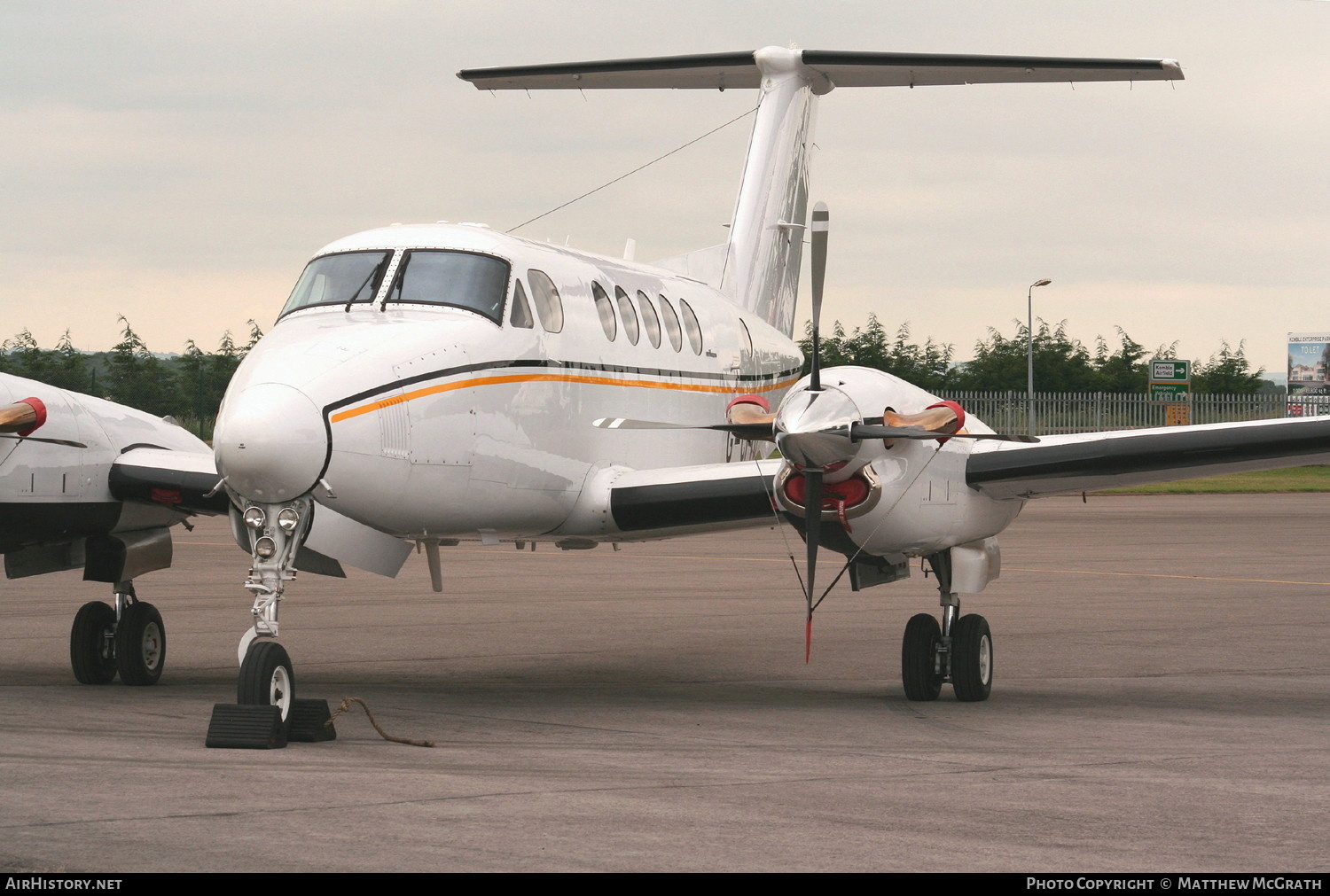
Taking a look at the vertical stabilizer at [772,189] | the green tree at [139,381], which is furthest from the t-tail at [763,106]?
the green tree at [139,381]

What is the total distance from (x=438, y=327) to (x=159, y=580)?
1304cm

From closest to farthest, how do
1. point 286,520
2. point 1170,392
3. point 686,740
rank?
point 286,520, point 686,740, point 1170,392

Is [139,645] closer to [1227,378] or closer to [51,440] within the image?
[51,440]

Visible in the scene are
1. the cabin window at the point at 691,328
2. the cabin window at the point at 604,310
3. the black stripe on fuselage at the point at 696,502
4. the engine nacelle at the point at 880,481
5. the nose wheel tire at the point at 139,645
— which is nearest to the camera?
the engine nacelle at the point at 880,481

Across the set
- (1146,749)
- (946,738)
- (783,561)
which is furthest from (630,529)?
(783,561)

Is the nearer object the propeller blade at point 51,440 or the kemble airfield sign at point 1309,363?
the propeller blade at point 51,440

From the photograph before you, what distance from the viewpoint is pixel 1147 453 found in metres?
11.2

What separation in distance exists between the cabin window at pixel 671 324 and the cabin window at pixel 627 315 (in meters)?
0.68

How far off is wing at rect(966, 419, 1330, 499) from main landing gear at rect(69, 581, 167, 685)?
6448 mm

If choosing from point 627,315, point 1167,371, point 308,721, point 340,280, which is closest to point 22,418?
point 340,280

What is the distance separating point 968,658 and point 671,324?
400 centimetres

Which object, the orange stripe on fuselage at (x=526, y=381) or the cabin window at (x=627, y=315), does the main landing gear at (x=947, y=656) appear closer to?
the orange stripe on fuselage at (x=526, y=381)

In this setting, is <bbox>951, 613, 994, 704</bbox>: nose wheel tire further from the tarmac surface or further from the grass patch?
the grass patch

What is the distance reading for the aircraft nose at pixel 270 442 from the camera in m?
9.11
